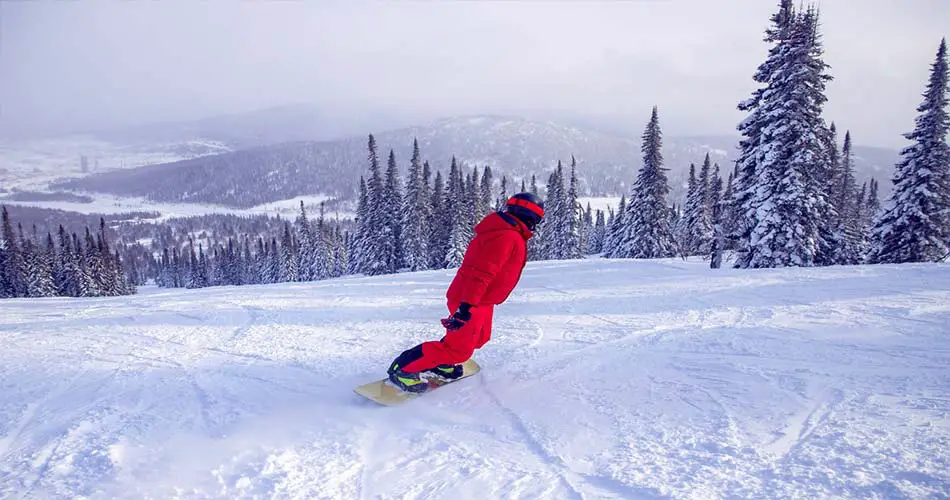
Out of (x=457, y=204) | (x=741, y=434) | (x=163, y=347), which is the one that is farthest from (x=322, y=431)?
(x=457, y=204)

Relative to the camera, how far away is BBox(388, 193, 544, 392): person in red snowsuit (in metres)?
4.43

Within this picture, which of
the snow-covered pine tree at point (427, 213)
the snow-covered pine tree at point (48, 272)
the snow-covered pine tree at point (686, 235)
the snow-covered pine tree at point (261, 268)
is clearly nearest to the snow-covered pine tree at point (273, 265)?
the snow-covered pine tree at point (261, 268)

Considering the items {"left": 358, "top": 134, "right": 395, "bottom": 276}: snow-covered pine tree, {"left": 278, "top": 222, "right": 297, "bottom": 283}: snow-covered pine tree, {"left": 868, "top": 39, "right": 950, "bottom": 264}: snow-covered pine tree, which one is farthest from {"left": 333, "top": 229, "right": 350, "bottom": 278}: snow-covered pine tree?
{"left": 868, "top": 39, "right": 950, "bottom": 264}: snow-covered pine tree

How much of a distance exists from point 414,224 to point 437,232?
15.3 feet

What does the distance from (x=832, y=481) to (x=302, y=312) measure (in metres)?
8.41

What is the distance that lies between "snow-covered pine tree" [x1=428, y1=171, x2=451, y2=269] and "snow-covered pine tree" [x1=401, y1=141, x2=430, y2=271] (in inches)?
73.0

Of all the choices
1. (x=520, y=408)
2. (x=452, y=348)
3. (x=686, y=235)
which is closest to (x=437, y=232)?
(x=686, y=235)

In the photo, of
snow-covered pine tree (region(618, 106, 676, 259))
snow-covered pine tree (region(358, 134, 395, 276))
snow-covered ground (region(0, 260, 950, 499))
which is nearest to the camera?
snow-covered ground (region(0, 260, 950, 499))

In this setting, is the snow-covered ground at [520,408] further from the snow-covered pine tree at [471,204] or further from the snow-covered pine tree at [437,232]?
the snow-covered pine tree at [437,232]

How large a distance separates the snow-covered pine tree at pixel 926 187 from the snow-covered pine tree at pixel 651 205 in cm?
1353

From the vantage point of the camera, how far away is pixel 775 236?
2053cm

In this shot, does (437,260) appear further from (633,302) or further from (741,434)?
(741,434)

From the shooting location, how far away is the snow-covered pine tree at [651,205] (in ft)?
114

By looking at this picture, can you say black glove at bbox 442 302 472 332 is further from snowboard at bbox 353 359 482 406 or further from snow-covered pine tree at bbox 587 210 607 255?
snow-covered pine tree at bbox 587 210 607 255
